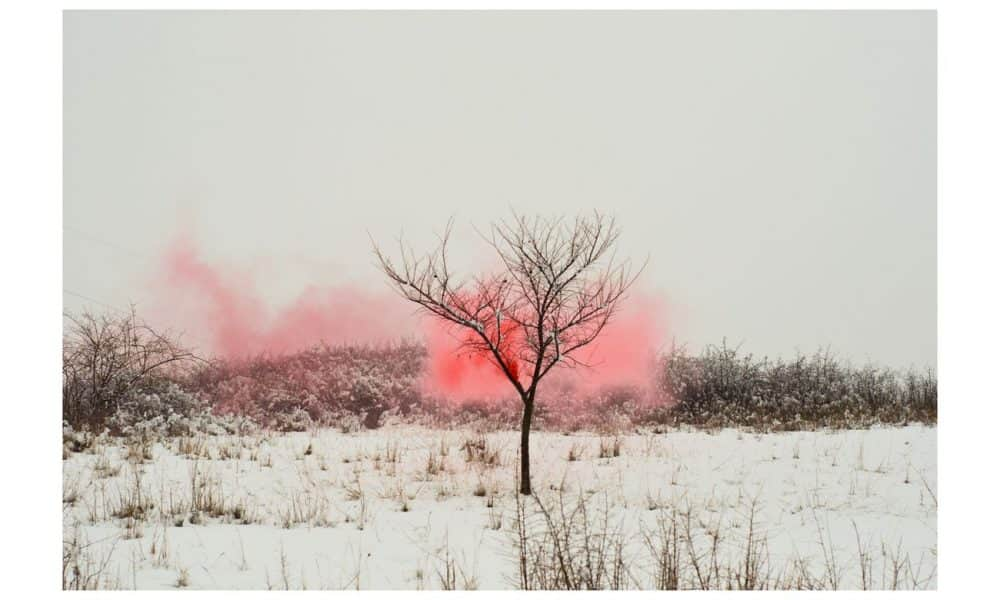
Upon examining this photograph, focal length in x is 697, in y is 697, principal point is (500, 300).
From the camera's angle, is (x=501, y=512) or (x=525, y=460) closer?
(x=501, y=512)

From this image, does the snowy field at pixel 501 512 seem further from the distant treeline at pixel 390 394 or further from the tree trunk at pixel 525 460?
the distant treeline at pixel 390 394

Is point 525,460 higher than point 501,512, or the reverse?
point 525,460

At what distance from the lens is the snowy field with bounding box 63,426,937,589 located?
6605mm

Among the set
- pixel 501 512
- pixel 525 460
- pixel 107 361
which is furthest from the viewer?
pixel 107 361

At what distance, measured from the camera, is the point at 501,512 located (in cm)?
855

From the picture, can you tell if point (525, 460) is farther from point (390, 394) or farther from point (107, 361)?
point (107, 361)

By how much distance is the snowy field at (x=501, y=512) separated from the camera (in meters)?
6.61

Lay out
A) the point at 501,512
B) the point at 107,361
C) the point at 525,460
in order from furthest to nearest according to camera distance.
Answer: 1. the point at 107,361
2. the point at 525,460
3. the point at 501,512

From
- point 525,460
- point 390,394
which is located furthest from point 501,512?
point 390,394

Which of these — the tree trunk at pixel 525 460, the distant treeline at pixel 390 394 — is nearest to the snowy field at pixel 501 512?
the tree trunk at pixel 525 460

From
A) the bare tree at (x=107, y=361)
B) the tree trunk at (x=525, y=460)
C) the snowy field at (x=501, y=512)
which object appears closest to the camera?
the snowy field at (x=501, y=512)
